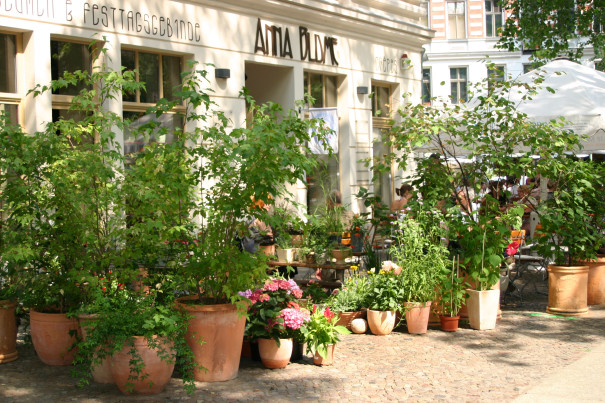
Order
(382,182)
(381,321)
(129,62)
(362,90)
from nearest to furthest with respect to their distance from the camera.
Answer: (381,321)
(129,62)
(362,90)
(382,182)

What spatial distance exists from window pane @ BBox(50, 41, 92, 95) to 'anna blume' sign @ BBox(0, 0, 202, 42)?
33 cm

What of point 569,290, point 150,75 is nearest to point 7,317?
point 150,75

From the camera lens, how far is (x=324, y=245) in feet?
29.0

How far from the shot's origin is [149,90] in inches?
415

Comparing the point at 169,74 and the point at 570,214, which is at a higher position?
the point at 169,74

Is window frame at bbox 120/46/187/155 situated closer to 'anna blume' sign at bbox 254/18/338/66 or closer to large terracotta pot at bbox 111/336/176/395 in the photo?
'anna blume' sign at bbox 254/18/338/66

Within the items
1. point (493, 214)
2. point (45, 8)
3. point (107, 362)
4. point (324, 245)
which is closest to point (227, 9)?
point (45, 8)

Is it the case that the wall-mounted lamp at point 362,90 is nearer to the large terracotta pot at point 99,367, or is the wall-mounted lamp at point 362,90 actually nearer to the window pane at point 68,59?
the window pane at point 68,59

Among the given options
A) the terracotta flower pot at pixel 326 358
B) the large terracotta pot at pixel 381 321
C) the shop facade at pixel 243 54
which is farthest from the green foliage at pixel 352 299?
the shop facade at pixel 243 54

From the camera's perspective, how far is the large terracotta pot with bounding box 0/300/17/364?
621 cm

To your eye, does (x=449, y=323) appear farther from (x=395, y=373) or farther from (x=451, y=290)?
(x=395, y=373)

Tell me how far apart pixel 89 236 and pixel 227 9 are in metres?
6.48

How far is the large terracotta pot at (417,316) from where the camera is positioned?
25.0ft

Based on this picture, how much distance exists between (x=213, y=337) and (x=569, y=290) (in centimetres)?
494
